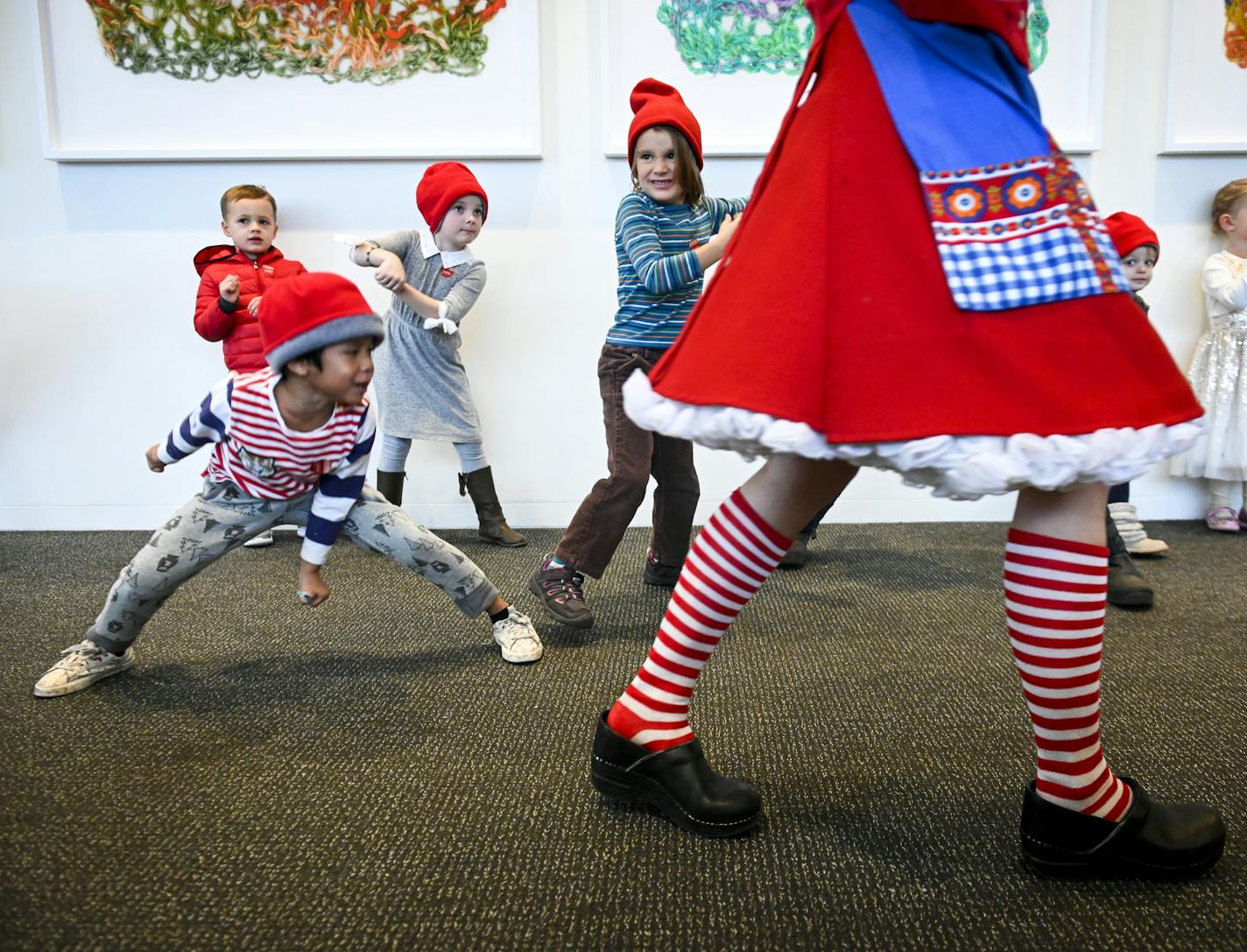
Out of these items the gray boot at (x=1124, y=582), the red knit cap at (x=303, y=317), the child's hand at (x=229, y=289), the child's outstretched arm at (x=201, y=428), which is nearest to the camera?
the red knit cap at (x=303, y=317)

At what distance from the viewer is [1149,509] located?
2.96m

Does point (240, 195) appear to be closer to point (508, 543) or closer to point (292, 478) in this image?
point (508, 543)

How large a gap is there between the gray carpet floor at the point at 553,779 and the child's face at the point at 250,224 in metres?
1.07

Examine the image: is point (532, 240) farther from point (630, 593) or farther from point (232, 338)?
point (630, 593)

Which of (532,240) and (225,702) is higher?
(532,240)

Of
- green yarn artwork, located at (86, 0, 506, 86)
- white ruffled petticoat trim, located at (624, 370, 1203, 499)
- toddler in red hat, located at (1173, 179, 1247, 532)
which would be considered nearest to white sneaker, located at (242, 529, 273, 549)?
green yarn artwork, located at (86, 0, 506, 86)

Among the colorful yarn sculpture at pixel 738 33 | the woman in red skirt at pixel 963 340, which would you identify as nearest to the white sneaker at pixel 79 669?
the woman in red skirt at pixel 963 340

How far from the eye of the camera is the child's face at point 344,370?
136cm

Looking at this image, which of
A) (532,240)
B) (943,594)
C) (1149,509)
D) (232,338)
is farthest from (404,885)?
(1149,509)

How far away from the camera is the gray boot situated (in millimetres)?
1936

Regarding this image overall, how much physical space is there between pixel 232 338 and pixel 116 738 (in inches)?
58.3

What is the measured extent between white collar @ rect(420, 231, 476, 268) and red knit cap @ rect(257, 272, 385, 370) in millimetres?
1292

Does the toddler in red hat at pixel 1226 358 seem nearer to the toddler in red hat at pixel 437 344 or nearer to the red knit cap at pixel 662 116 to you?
the red knit cap at pixel 662 116

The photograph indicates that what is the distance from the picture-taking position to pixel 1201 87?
275cm
